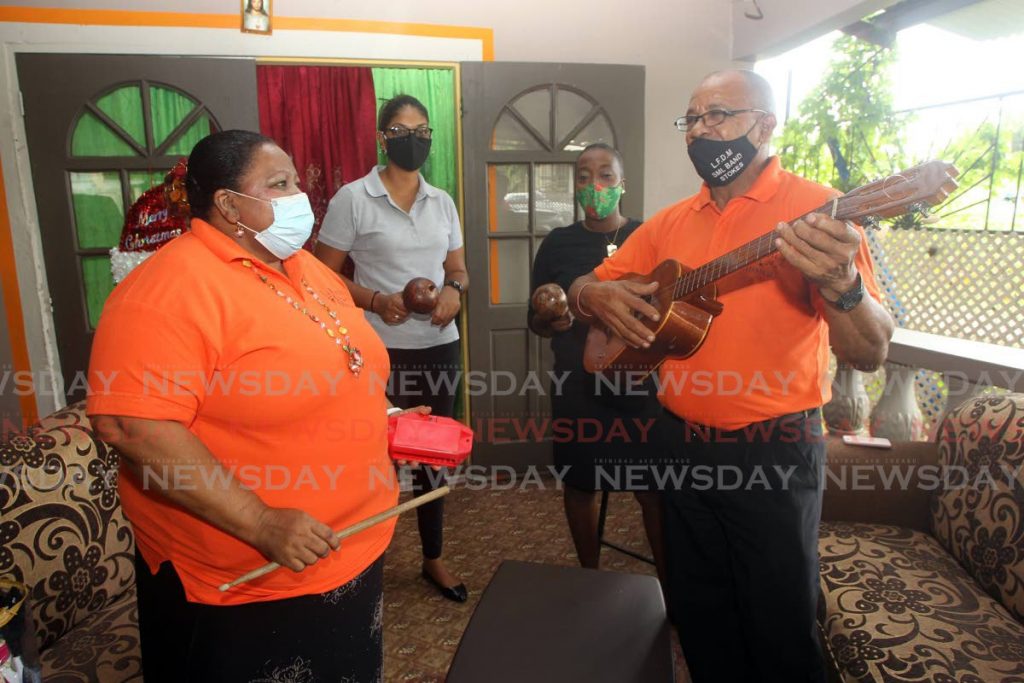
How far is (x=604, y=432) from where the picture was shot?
230cm

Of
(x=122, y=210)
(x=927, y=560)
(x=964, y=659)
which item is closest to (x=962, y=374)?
(x=927, y=560)

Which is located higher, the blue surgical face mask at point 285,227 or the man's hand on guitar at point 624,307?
the blue surgical face mask at point 285,227

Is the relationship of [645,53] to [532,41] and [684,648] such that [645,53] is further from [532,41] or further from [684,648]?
[684,648]

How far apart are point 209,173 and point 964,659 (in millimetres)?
A: 1921

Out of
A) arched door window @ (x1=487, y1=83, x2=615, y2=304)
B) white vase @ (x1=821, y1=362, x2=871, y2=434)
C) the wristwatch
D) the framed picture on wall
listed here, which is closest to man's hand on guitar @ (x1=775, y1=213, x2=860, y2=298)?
the wristwatch

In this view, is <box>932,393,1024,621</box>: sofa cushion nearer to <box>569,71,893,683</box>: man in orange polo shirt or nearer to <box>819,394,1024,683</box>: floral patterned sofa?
<box>819,394,1024,683</box>: floral patterned sofa

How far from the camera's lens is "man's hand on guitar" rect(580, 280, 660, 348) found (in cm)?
171

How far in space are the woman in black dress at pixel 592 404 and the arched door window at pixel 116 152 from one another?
2009 mm

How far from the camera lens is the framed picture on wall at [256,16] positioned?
10.8 ft

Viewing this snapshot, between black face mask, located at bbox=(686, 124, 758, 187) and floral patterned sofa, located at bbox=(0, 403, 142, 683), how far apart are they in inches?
71.4

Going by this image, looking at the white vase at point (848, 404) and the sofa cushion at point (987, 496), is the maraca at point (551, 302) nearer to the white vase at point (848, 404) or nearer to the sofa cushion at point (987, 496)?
the sofa cushion at point (987, 496)

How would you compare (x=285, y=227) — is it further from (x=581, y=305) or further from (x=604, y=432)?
(x=604, y=432)

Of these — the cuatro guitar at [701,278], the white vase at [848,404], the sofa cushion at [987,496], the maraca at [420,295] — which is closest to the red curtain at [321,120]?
the maraca at [420,295]

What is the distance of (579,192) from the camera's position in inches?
94.8
